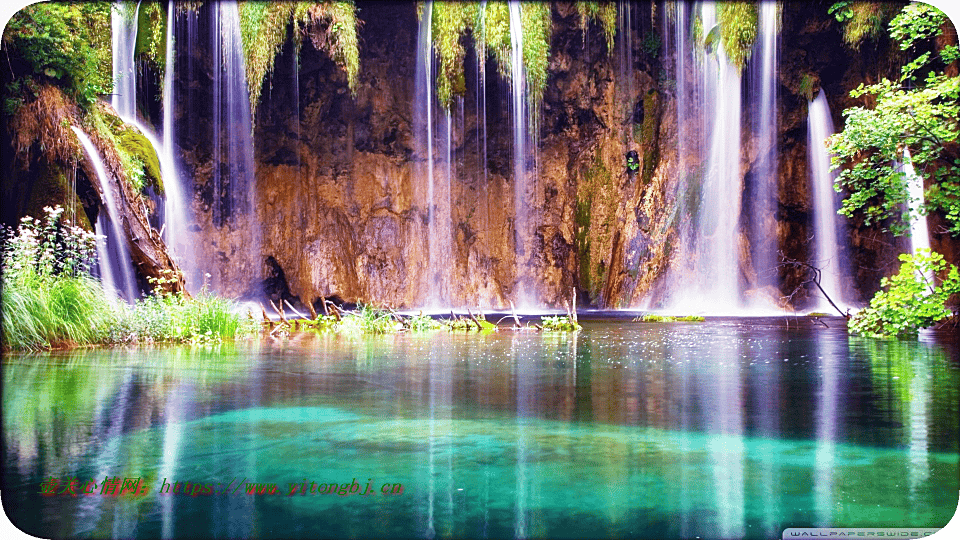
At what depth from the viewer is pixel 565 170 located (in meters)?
22.2

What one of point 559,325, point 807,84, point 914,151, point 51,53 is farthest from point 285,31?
point 914,151

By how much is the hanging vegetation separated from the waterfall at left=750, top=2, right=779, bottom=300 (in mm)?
10990

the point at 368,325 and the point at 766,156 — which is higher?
the point at 766,156

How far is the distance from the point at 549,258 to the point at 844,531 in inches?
784

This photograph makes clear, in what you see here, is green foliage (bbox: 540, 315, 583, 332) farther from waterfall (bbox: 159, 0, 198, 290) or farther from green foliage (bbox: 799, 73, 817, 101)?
green foliage (bbox: 799, 73, 817, 101)

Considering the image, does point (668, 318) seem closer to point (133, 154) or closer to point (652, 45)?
point (652, 45)

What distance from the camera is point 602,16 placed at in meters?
21.1

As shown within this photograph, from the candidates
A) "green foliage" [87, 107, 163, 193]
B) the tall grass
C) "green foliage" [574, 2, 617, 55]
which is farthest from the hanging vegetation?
the tall grass

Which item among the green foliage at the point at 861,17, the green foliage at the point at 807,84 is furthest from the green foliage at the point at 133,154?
the green foliage at the point at 807,84

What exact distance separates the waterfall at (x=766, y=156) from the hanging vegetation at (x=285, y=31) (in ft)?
36.1

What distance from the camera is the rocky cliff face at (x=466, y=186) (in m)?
20.6

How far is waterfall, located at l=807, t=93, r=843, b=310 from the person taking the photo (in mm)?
19047

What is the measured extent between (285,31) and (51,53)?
9.24 m

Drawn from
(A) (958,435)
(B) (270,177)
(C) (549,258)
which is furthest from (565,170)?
(A) (958,435)
